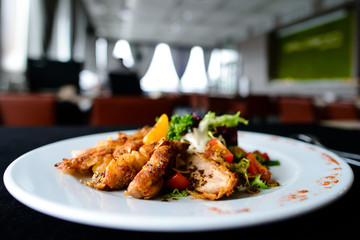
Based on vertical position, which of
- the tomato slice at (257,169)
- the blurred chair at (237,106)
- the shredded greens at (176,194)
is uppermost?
the blurred chair at (237,106)

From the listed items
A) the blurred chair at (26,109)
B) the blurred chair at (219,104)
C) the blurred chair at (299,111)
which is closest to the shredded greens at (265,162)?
the blurred chair at (26,109)

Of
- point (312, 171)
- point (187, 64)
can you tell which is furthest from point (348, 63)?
point (187, 64)

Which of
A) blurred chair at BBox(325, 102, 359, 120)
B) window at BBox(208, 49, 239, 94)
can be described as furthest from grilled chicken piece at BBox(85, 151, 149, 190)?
window at BBox(208, 49, 239, 94)

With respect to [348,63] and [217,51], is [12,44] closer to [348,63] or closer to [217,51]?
[348,63]

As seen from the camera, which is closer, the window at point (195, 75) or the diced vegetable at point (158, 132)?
the diced vegetable at point (158, 132)

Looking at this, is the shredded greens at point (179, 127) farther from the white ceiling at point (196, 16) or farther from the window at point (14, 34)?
the white ceiling at point (196, 16)

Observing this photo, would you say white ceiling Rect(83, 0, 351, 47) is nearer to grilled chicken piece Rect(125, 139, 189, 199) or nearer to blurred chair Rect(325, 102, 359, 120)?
blurred chair Rect(325, 102, 359, 120)
